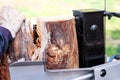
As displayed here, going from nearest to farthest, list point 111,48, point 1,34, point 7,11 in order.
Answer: point 1,34 < point 7,11 < point 111,48

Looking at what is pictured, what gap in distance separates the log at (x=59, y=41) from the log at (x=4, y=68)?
117mm

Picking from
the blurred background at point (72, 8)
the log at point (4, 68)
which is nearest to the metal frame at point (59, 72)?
the log at point (4, 68)

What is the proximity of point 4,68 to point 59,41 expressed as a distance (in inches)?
7.3

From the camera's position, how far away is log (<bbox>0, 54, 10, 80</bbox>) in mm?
962

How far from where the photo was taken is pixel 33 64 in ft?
3.17

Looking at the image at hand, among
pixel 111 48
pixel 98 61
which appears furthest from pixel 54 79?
pixel 111 48

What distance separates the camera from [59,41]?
99 cm

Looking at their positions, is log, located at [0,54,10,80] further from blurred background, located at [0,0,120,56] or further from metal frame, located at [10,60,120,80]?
blurred background, located at [0,0,120,56]

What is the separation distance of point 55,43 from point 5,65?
0.16 metres

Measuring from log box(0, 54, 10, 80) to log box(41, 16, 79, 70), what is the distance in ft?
0.38

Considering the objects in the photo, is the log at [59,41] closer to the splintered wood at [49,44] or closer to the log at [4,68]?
the splintered wood at [49,44]

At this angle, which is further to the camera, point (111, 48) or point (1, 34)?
point (111, 48)

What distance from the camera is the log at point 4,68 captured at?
96 cm

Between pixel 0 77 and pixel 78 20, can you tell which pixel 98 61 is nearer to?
pixel 78 20
